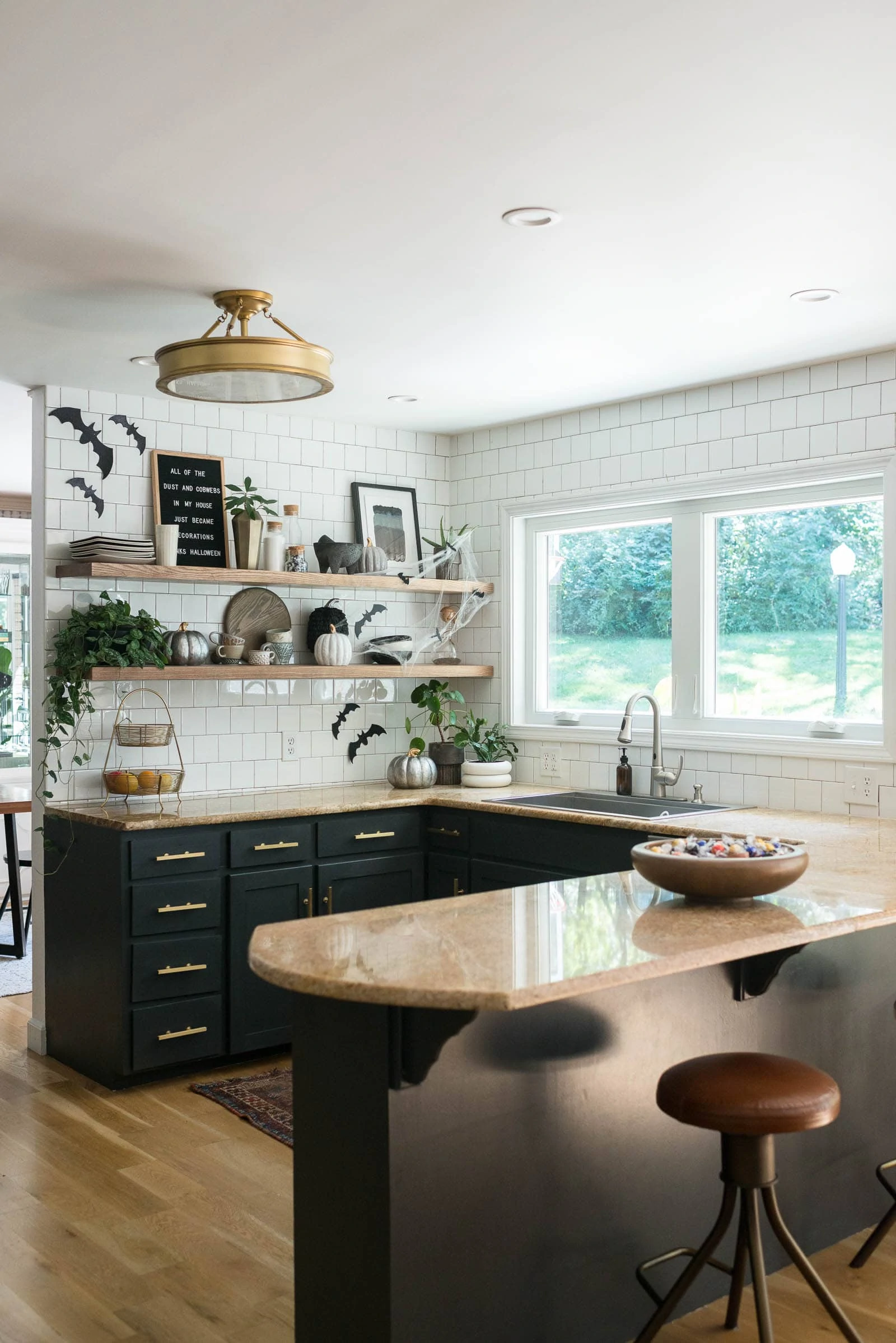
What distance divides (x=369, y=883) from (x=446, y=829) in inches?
14.6

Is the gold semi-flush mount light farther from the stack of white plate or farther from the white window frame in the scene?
→ the white window frame

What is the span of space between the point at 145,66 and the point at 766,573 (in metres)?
3.06

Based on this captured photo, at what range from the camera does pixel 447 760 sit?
5379mm

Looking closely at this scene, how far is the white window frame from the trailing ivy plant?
1.68 meters

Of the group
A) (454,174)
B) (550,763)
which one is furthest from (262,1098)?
(454,174)

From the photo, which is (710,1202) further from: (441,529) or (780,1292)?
(441,529)

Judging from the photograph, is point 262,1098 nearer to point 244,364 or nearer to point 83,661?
point 83,661

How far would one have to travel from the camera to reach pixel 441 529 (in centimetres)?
564

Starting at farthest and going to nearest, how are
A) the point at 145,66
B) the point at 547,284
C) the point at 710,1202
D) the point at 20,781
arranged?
the point at 20,781 < the point at 547,284 < the point at 710,1202 < the point at 145,66

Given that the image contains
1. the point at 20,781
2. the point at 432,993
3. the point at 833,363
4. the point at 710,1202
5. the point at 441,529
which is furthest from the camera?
the point at 20,781

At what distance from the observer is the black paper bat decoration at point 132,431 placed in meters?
Answer: 4.75

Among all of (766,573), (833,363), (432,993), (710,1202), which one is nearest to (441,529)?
(766,573)

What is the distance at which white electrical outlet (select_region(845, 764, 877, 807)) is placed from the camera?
4137 millimetres

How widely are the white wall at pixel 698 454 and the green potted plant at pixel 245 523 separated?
3.76 ft
